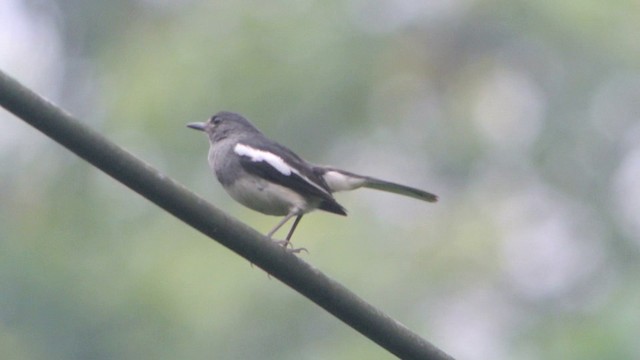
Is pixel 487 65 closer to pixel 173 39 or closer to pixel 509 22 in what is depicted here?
pixel 509 22

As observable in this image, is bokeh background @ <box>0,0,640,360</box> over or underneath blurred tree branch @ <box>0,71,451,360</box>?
over

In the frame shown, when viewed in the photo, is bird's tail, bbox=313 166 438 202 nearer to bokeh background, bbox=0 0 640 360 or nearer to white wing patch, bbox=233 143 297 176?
white wing patch, bbox=233 143 297 176

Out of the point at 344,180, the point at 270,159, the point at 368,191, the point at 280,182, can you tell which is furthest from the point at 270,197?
the point at 368,191

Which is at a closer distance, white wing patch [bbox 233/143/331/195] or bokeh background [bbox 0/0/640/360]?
white wing patch [bbox 233/143/331/195]

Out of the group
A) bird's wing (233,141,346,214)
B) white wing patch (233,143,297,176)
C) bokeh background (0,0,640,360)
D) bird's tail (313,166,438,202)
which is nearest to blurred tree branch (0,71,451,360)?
Answer: bird's wing (233,141,346,214)

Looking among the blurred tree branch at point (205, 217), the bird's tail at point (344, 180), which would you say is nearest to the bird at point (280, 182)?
the bird's tail at point (344, 180)

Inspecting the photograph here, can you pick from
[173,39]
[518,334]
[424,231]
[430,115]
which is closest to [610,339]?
[518,334]

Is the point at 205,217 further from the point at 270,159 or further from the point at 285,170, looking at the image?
the point at 270,159

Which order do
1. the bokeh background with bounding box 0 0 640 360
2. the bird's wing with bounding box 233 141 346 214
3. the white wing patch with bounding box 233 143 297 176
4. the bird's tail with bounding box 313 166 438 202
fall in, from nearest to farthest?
the bird's wing with bounding box 233 141 346 214 < the white wing patch with bounding box 233 143 297 176 < the bird's tail with bounding box 313 166 438 202 < the bokeh background with bounding box 0 0 640 360
